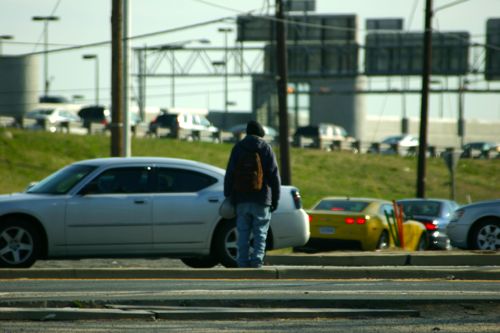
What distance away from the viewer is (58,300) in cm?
1020

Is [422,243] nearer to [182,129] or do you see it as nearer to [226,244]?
[226,244]

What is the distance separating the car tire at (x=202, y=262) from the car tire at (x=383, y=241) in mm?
7797

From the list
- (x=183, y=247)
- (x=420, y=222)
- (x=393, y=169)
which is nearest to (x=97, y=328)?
(x=183, y=247)

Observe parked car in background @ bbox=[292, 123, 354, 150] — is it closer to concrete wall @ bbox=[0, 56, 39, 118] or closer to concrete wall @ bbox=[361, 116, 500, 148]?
concrete wall @ bbox=[0, 56, 39, 118]

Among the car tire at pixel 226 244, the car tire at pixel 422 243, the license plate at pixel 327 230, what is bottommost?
the car tire at pixel 422 243

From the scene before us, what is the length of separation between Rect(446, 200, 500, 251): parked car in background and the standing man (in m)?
6.17

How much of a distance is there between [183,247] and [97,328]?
6284 millimetres

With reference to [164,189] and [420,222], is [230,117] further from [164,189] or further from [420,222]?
[164,189]

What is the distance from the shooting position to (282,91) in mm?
33844

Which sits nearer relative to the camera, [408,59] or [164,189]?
[164,189]

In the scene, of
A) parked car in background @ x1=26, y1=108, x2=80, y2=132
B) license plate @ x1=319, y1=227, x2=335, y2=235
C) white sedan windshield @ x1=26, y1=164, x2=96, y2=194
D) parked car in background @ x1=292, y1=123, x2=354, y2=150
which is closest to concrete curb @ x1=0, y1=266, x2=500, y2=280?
white sedan windshield @ x1=26, y1=164, x2=96, y2=194

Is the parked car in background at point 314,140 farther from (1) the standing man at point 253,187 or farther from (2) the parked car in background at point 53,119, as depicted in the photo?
(1) the standing man at point 253,187

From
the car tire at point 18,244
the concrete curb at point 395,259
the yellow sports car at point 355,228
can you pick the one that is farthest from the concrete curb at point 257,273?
→ the yellow sports car at point 355,228

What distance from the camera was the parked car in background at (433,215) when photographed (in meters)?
26.6
